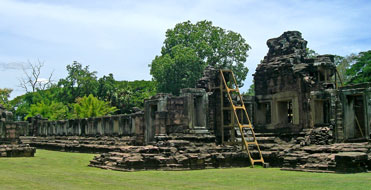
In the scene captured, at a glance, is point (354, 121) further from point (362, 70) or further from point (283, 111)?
point (362, 70)

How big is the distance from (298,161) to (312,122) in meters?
6.29

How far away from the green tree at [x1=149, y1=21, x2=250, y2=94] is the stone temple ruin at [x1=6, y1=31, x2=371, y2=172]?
1892cm

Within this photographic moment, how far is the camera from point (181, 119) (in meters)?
23.7

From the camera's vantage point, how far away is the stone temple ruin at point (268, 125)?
18.1m

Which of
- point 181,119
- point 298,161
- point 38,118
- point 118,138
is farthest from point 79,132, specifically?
point 298,161

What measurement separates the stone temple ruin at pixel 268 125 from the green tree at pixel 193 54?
18916mm

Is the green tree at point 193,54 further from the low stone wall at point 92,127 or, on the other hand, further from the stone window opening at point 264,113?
the stone window opening at point 264,113

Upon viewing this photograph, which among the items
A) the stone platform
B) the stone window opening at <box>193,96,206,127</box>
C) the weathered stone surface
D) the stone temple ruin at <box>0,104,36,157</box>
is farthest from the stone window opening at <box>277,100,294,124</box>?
the stone platform

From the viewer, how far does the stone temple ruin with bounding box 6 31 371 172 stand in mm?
18125

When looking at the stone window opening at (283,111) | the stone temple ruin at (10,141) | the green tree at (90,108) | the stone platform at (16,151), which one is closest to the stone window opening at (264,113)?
the stone window opening at (283,111)

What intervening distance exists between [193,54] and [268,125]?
80.1 feet

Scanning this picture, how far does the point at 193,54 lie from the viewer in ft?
165

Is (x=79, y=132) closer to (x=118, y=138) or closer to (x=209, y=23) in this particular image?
(x=118, y=138)

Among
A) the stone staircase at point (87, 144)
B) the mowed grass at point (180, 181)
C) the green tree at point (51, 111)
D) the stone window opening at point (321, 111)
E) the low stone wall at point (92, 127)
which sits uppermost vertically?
the green tree at point (51, 111)
